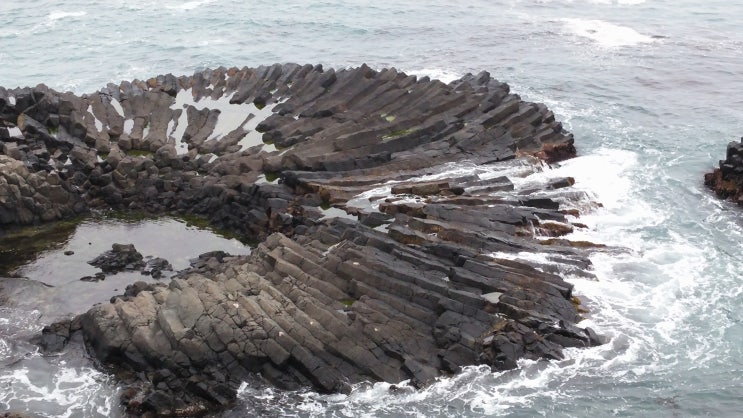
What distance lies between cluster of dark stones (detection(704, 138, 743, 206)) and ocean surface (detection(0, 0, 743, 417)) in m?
0.79

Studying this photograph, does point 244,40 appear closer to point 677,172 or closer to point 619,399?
point 677,172

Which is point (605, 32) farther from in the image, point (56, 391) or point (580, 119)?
point (56, 391)

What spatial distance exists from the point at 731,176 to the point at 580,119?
1169 centimetres

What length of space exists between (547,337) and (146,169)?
21.3m

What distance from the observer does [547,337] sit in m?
26.8

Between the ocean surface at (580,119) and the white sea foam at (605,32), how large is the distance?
0.26 metres

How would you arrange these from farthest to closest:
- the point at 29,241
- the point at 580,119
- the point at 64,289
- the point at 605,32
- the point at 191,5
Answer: the point at 191,5
the point at 605,32
the point at 580,119
the point at 29,241
the point at 64,289

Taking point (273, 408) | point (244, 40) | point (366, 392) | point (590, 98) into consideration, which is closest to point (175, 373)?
point (273, 408)

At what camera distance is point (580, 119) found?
4894cm

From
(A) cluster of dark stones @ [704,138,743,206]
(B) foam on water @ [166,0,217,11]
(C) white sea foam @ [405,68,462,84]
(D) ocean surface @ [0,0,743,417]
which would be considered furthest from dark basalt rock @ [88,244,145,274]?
(B) foam on water @ [166,0,217,11]

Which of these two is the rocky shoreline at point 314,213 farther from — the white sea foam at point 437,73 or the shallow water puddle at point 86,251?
the white sea foam at point 437,73

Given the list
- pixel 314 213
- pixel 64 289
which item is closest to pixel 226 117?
pixel 314 213

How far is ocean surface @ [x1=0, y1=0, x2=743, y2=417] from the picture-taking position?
25016 millimetres

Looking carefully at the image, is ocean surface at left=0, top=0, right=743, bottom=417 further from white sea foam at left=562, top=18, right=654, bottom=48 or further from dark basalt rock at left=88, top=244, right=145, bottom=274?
dark basalt rock at left=88, top=244, right=145, bottom=274
